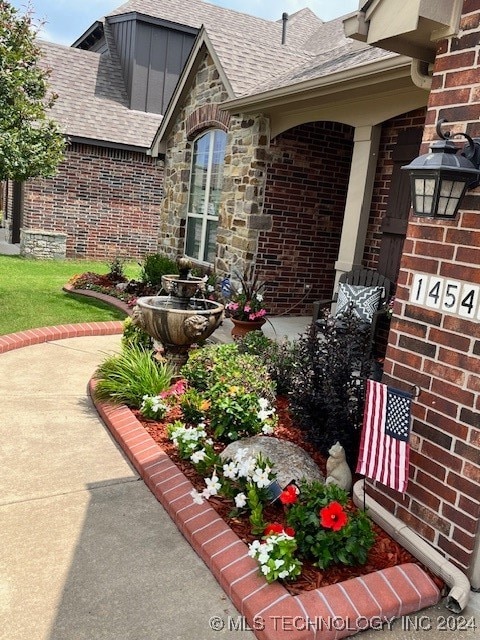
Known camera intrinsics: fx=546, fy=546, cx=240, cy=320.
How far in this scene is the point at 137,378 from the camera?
15.4ft

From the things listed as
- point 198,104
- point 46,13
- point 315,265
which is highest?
point 46,13

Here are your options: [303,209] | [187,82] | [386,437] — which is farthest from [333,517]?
[187,82]

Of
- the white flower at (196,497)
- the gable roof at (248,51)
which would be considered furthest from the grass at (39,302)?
the white flower at (196,497)

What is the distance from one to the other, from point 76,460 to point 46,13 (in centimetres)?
641

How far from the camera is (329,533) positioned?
2703 millimetres

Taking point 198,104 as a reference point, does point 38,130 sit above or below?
below

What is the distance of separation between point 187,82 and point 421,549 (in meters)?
8.57

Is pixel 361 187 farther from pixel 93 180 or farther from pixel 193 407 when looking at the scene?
pixel 93 180

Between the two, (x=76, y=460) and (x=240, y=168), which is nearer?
(x=76, y=460)

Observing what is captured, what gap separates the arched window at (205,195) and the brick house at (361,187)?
0.03 m

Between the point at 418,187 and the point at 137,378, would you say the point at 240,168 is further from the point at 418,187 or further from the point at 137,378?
the point at 418,187

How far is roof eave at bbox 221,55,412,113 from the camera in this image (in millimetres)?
4883

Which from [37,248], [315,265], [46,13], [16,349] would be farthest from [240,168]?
[37,248]

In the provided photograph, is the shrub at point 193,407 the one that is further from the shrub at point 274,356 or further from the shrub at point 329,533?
the shrub at point 329,533
